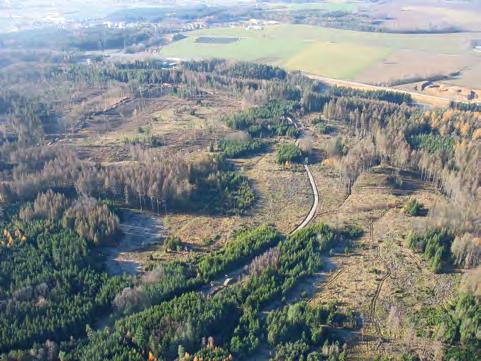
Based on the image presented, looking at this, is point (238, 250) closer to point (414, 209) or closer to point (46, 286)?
point (46, 286)

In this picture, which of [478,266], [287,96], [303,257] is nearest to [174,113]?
[287,96]

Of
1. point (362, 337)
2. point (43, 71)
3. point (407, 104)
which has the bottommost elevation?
point (362, 337)

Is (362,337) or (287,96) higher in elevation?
(287,96)

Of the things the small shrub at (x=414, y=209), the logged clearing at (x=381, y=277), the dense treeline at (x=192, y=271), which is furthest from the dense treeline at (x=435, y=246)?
the dense treeline at (x=192, y=271)

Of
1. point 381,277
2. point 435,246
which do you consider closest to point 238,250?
point 381,277

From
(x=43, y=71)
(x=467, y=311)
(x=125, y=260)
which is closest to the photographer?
(x=467, y=311)

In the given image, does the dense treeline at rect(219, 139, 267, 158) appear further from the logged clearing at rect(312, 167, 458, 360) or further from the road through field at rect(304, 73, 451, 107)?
the road through field at rect(304, 73, 451, 107)

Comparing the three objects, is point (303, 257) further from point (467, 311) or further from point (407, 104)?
point (407, 104)

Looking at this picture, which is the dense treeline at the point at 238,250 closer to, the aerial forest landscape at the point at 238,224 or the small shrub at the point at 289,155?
the aerial forest landscape at the point at 238,224
